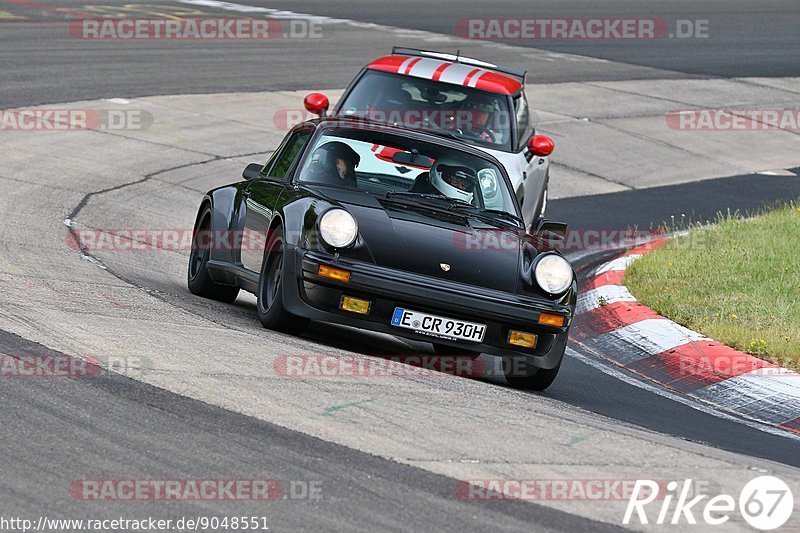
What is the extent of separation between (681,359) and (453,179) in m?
1.84

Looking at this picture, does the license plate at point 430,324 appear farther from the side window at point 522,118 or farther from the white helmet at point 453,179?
the side window at point 522,118

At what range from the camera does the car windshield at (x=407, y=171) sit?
858cm

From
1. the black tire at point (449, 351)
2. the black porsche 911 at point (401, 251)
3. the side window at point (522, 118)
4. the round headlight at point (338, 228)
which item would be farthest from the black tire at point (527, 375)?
the side window at point (522, 118)

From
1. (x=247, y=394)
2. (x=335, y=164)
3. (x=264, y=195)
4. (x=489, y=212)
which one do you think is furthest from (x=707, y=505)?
(x=264, y=195)

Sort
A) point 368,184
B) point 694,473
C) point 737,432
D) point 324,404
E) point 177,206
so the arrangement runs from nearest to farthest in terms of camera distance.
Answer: point 694,473
point 324,404
point 737,432
point 368,184
point 177,206

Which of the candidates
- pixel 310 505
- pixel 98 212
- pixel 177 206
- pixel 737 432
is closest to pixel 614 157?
pixel 177 206

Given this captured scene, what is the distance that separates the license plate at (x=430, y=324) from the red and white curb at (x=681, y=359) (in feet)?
5.49

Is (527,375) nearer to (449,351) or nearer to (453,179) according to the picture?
(449,351)

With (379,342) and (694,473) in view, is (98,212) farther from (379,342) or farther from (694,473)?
(694,473)

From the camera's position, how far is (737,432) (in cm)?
728

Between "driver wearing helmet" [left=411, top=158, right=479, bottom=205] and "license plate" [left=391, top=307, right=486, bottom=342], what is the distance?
1360 mm

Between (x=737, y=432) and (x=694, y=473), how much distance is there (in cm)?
169

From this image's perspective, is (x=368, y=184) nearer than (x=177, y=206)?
Yes

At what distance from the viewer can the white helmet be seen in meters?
8.68
